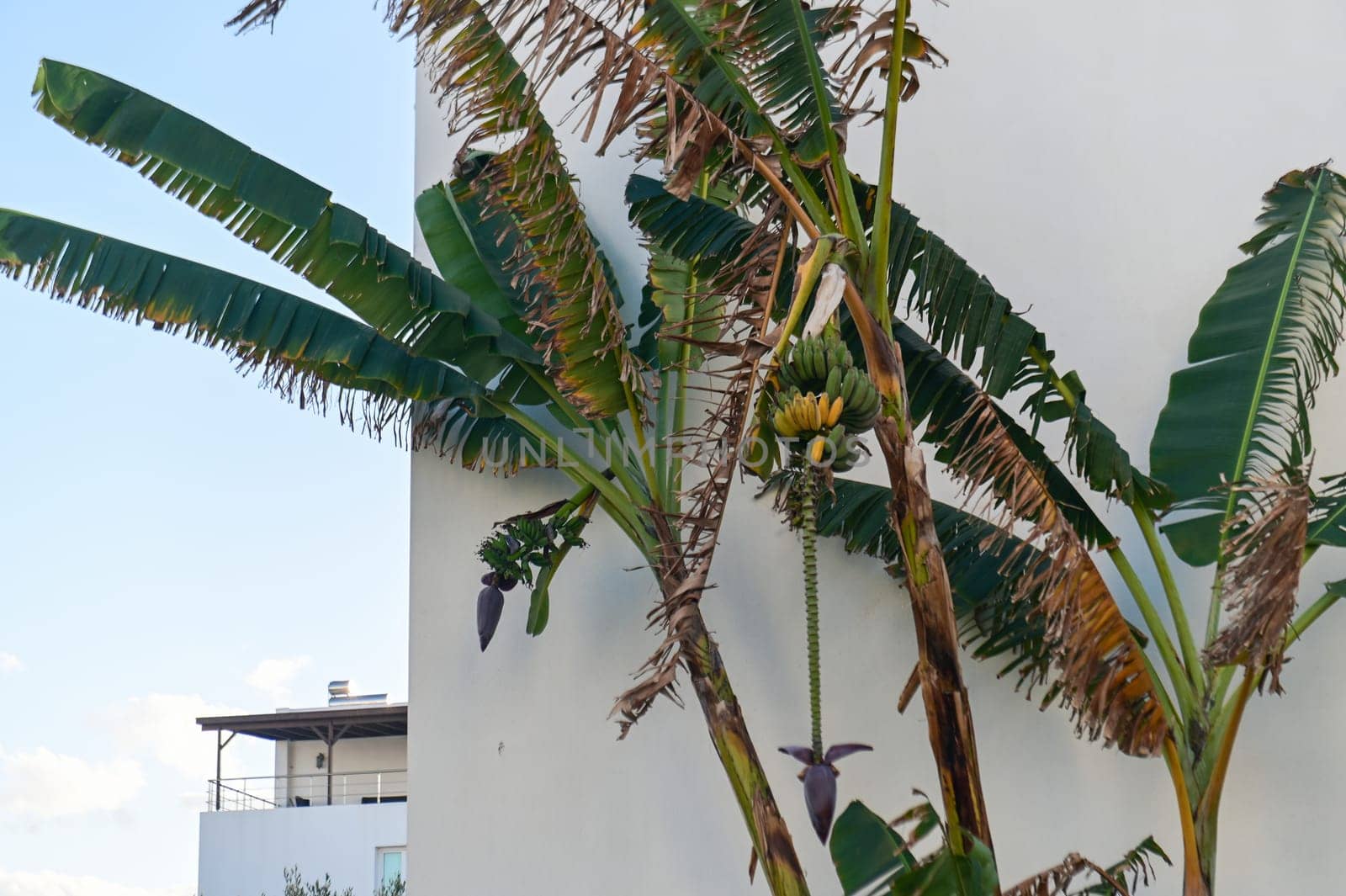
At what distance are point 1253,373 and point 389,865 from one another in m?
16.0

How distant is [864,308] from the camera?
3469 mm

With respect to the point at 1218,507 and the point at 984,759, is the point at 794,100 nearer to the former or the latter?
the point at 1218,507

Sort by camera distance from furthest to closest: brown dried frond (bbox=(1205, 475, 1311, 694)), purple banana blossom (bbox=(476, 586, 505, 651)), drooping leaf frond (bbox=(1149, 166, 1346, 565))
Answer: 1. purple banana blossom (bbox=(476, 586, 505, 651))
2. drooping leaf frond (bbox=(1149, 166, 1346, 565))
3. brown dried frond (bbox=(1205, 475, 1311, 694))

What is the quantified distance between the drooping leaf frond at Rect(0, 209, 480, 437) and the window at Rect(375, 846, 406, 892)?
13.8 m

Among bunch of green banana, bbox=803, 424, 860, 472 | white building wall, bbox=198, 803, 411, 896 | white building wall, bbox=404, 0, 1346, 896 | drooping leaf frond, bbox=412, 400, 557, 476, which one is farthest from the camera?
white building wall, bbox=198, 803, 411, 896

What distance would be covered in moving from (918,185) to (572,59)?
9.72 feet

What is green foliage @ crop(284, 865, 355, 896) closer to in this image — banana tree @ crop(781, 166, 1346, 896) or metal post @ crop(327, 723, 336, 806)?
metal post @ crop(327, 723, 336, 806)

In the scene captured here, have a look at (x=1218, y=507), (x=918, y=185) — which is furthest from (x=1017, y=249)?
(x=1218, y=507)

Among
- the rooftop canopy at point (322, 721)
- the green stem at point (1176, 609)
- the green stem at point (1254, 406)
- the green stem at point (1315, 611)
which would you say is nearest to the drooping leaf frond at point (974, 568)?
the green stem at point (1176, 609)

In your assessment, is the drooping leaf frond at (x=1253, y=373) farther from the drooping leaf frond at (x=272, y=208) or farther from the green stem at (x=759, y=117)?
the drooping leaf frond at (x=272, y=208)

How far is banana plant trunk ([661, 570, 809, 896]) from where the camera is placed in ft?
14.4

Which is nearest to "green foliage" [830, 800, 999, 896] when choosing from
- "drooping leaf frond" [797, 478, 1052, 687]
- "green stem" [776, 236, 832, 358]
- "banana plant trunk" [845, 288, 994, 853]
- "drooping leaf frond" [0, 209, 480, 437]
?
"banana plant trunk" [845, 288, 994, 853]

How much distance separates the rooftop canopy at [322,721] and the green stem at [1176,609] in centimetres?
1609

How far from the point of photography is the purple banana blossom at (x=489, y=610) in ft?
18.2
